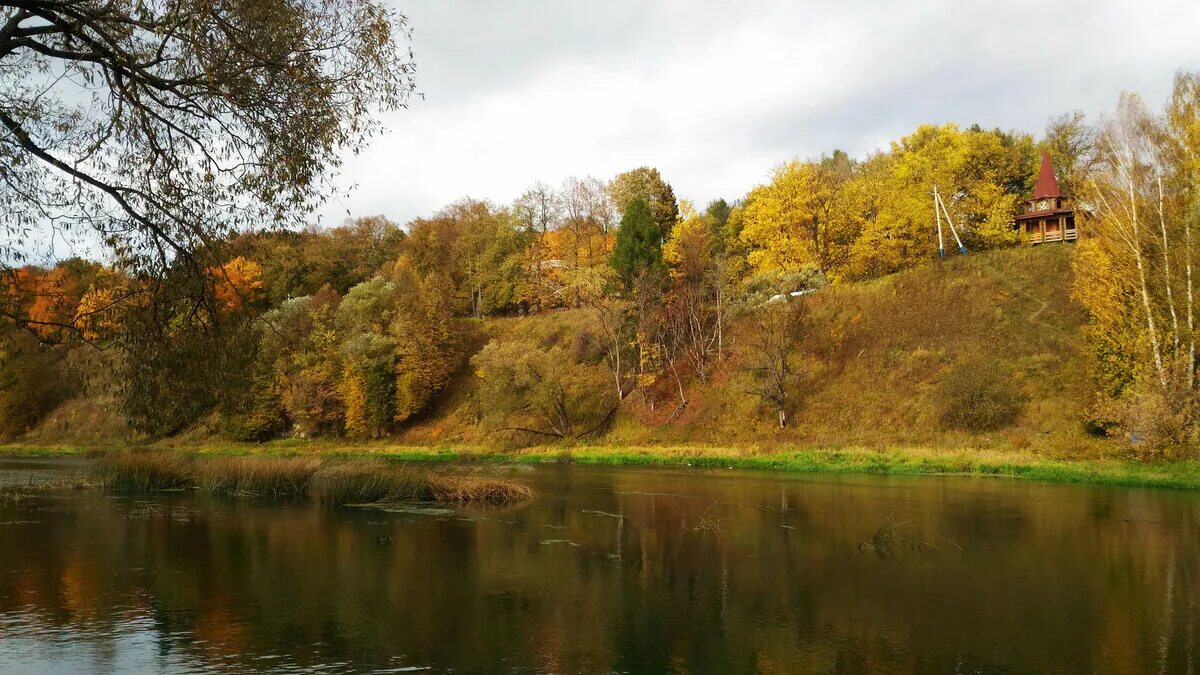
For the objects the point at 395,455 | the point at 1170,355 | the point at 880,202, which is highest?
the point at 880,202

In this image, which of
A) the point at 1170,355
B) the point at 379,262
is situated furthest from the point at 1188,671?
the point at 379,262

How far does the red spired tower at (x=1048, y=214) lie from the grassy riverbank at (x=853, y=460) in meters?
34.6

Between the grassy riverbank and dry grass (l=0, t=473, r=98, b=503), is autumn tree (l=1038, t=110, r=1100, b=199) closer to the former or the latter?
the grassy riverbank

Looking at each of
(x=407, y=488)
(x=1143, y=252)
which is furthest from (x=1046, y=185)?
(x=407, y=488)

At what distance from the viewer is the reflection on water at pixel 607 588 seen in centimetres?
1155

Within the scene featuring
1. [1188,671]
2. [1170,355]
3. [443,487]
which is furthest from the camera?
[1170,355]

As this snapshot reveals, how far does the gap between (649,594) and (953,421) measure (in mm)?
35723

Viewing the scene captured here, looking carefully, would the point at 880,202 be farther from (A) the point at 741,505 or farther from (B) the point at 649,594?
(B) the point at 649,594

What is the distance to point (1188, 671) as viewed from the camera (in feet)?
36.0

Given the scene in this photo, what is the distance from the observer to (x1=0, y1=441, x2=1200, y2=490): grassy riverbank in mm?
34188

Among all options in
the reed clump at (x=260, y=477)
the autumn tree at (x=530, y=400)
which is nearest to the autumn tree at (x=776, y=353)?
the autumn tree at (x=530, y=400)

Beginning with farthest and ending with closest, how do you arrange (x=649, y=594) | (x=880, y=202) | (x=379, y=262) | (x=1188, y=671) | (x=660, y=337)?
(x=379, y=262) < (x=880, y=202) < (x=660, y=337) < (x=649, y=594) < (x=1188, y=671)

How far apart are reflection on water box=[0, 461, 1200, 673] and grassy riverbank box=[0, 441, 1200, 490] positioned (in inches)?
308

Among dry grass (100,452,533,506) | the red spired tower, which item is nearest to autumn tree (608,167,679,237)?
the red spired tower
